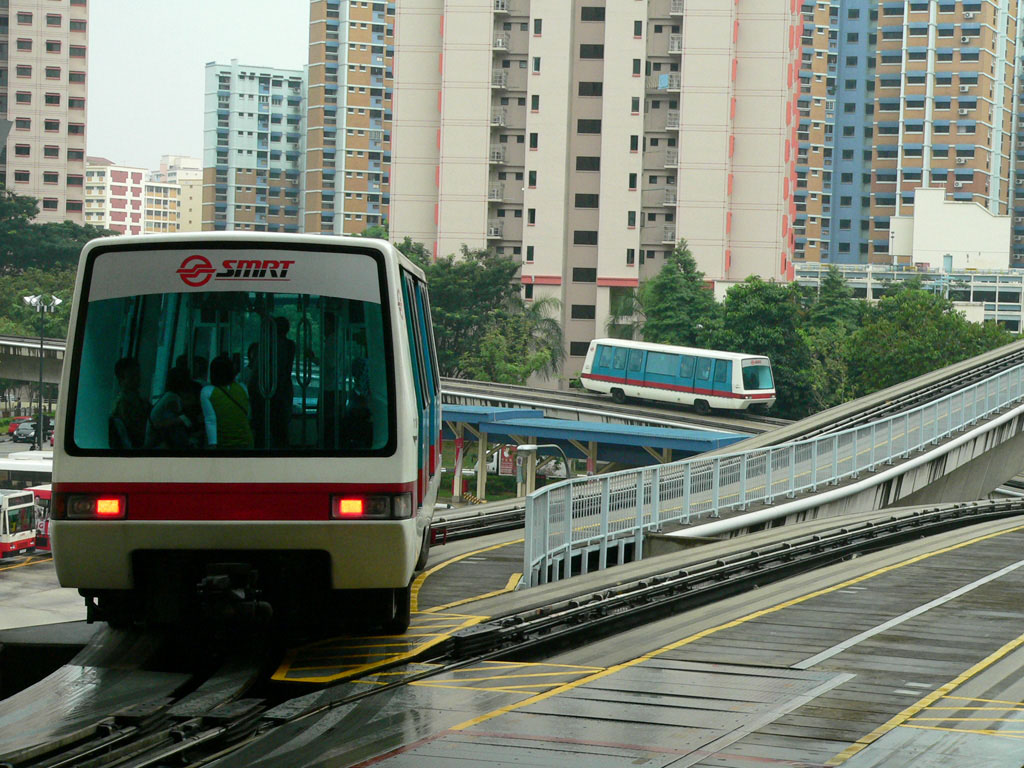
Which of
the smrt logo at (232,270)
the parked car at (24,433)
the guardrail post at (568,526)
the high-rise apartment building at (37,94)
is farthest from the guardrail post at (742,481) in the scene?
the high-rise apartment building at (37,94)

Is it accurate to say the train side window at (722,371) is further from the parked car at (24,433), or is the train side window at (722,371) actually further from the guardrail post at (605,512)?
the guardrail post at (605,512)

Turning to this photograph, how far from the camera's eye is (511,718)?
27.4ft

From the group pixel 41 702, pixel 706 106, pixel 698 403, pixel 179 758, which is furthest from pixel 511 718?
pixel 706 106

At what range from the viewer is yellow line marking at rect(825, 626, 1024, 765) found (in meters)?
7.86

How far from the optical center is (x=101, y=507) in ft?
29.8

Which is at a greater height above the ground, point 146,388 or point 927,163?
point 927,163

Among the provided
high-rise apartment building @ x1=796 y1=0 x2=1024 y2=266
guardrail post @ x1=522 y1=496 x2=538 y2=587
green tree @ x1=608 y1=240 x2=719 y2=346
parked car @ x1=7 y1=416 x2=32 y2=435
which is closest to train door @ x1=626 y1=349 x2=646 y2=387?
green tree @ x1=608 y1=240 x2=719 y2=346

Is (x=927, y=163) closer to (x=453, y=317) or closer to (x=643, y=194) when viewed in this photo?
(x=643, y=194)

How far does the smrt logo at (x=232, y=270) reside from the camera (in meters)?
9.30

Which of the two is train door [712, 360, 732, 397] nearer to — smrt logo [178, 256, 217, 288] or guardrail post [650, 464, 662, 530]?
guardrail post [650, 464, 662, 530]

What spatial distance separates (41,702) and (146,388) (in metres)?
1.96

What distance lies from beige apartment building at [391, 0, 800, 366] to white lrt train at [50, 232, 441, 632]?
81.5m

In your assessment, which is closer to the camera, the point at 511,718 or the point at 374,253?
the point at 511,718

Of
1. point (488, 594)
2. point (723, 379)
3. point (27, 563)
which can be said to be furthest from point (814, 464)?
point (723, 379)
